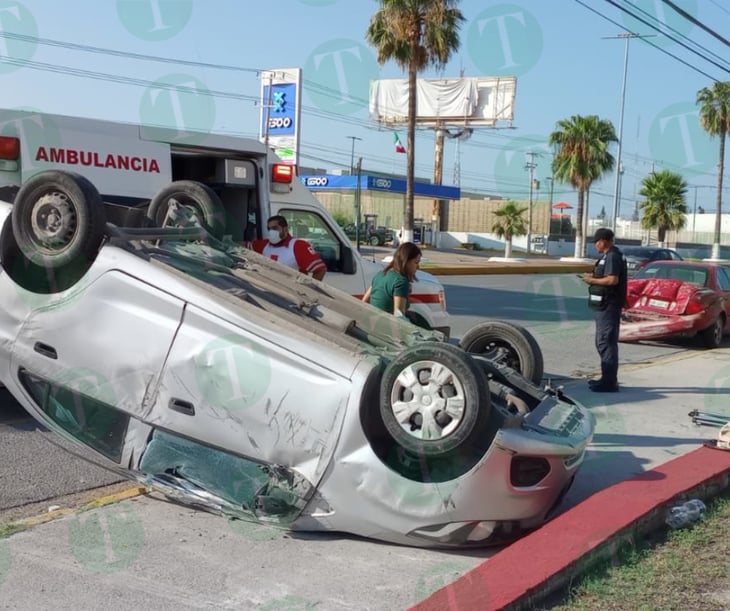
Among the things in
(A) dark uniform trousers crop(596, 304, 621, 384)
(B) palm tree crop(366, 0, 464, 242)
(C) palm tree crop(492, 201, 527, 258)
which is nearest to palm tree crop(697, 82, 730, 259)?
(C) palm tree crop(492, 201, 527, 258)

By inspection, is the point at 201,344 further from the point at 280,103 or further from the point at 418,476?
the point at 280,103

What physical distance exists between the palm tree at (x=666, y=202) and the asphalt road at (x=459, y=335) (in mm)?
26203

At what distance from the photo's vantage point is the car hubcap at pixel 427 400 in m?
Result: 4.54

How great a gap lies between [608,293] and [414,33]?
25.9 meters

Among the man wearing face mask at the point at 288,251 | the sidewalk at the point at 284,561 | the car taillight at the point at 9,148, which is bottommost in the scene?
the sidewalk at the point at 284,561

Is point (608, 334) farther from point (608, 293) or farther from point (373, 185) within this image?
point (373, 185)

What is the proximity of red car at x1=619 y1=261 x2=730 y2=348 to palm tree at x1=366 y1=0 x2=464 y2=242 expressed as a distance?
20.4 metres

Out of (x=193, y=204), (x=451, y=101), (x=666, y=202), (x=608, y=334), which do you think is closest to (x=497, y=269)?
(x=666, y=202)

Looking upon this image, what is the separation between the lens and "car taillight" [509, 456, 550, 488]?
4.73 metres

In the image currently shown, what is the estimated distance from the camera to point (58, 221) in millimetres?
5293

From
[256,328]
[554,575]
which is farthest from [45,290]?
[554,575]

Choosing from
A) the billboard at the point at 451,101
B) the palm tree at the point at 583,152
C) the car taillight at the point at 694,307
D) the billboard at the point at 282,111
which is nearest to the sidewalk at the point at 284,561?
the car taillight at the point at 694,307

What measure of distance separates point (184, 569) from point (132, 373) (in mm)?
1077

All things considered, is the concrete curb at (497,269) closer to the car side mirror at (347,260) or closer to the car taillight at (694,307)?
the car taillight at (694,307)
